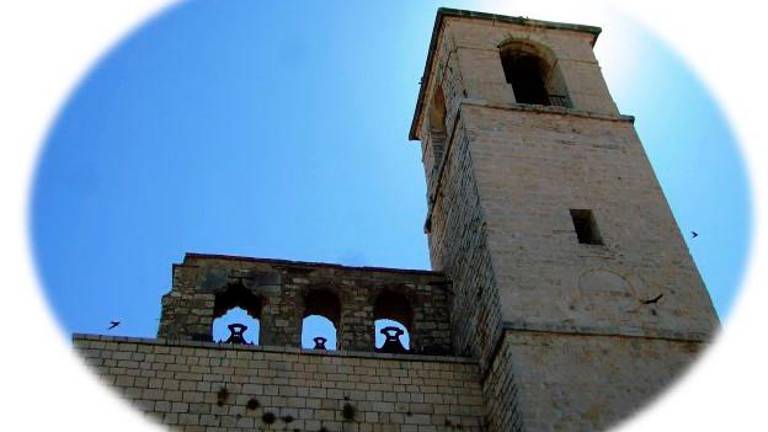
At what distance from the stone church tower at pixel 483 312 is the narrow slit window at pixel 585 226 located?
0.03 m

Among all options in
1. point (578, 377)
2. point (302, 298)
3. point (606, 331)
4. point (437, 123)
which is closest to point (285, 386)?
point (302, 298)

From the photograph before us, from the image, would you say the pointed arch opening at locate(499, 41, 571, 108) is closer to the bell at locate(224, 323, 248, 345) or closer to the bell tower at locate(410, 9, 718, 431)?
the bell tower at locate(410, 9, 718, 431)

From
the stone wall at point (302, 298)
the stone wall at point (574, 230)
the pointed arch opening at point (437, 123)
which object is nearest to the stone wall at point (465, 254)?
the stone wall at point (574, 230)

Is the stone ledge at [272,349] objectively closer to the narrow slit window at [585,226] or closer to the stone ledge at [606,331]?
the stone ledge at [606,331]

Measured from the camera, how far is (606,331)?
34.3 feet

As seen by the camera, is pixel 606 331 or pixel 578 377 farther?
pixel 606 331

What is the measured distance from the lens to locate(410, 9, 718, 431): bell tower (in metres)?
10.0

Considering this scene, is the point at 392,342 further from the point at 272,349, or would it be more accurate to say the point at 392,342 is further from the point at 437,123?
the point at 437,123

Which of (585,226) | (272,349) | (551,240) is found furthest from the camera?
(585,226)

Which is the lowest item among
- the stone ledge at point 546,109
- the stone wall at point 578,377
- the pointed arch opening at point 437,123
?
the stone wall at point 578,377

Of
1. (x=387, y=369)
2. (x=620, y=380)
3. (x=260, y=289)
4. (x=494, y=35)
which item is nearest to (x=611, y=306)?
(x=620, y=380)

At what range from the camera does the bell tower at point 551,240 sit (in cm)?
1004

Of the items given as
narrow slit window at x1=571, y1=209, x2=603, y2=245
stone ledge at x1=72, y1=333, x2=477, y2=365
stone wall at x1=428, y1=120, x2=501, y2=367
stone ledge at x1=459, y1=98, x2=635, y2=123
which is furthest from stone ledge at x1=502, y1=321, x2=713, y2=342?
stone ledge at x1=459, y1=98, x2=635, y2=123

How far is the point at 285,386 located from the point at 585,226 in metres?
5.09
